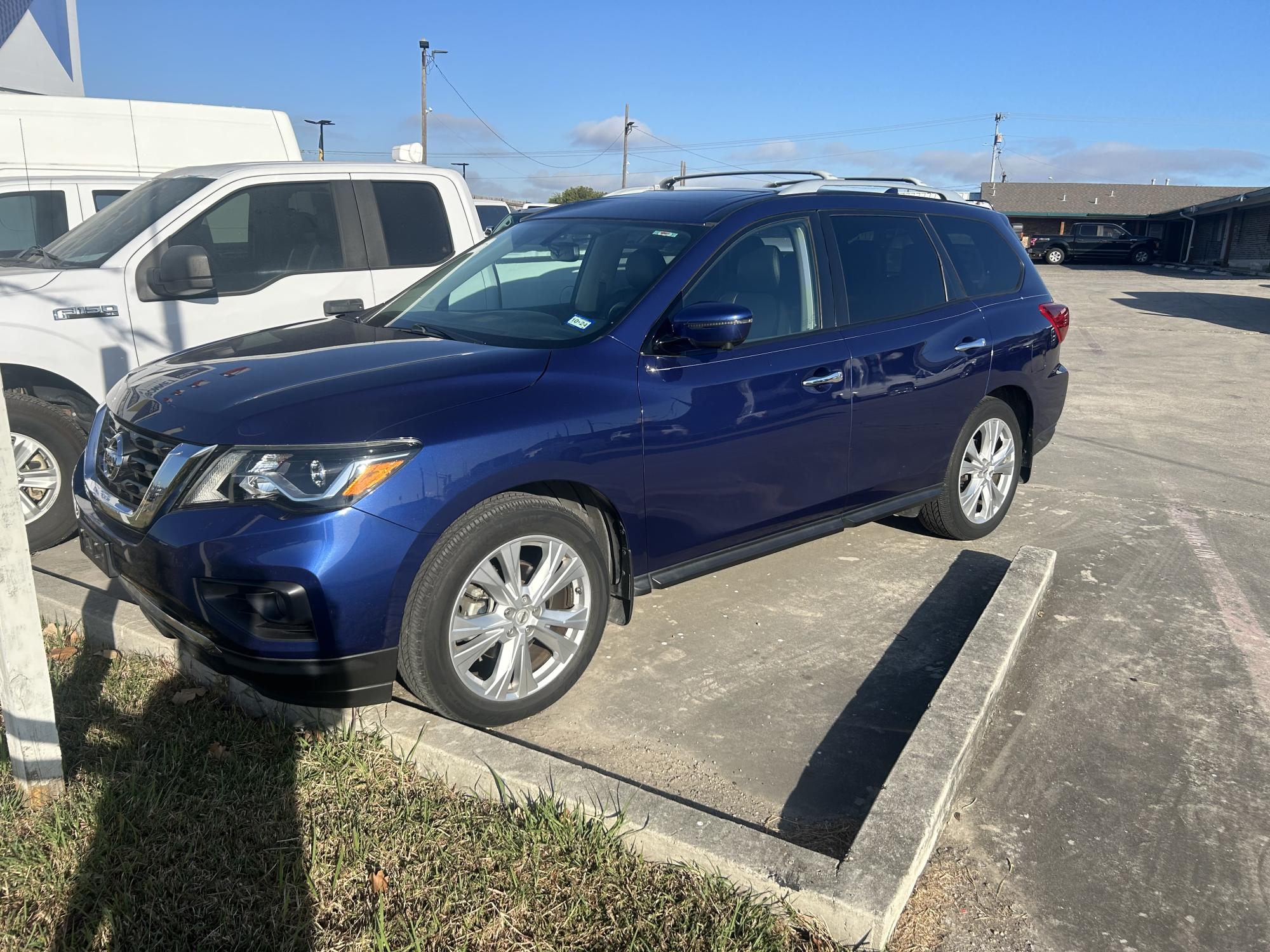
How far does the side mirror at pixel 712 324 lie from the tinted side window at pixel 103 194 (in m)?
5.37

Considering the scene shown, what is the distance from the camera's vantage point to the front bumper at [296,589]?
9.32 ft

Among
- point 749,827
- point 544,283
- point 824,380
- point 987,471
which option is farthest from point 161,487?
point 987,471

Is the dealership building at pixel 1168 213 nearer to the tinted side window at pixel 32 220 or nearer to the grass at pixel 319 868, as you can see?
the tinted side window at pixel 32 220

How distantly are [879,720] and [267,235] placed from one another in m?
4.51

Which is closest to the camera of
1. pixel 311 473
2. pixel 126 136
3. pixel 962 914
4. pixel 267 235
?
pixel 962 914

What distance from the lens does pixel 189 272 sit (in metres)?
5.16

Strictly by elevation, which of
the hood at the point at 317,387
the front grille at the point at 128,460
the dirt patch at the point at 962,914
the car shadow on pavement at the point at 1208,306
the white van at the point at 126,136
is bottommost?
the dirt patch at the point at 962,914

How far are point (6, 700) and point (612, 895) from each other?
69.8 inches

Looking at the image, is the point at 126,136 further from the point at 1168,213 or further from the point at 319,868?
the point at 1168,213

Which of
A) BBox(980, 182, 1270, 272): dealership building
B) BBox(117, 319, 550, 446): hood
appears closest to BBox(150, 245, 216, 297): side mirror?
BBox(117, 319, 550, 446): hood

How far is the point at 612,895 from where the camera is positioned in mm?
2537

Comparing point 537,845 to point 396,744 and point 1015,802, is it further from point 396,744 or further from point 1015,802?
point 1015,802

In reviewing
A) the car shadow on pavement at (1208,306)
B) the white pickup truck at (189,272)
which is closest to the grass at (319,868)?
the white pickup truck at (189,272)

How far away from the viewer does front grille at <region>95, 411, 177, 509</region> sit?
10.5 feet
